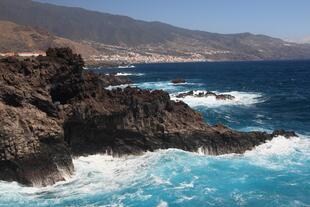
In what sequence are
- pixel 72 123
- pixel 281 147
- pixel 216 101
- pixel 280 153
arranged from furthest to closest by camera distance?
pixel 216 101 < pixel 281 147 < pixel 280 153 < pixel 72 123

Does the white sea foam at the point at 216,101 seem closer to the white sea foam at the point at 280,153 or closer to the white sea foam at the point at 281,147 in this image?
the white sea foam at the point at 281,147

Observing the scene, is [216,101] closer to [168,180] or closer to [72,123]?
[72,123]

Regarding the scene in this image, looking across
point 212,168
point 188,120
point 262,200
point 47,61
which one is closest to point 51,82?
point 47,61

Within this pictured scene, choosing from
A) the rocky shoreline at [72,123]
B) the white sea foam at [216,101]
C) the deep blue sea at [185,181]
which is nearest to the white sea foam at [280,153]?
the deep blue sea at [185,181]

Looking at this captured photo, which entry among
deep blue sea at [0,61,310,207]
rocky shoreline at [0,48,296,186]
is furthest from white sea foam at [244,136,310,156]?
rocky shoreline at [0,48,296,186]

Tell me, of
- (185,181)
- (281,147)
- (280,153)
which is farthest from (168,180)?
(281,147)

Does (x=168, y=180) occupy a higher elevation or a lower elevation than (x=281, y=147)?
lower

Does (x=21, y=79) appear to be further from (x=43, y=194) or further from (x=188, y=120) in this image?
(x=188, y=120)

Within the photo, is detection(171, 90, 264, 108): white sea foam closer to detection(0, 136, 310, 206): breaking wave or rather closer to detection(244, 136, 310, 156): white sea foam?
detection(244, 136, 310, 156): white sea foam
